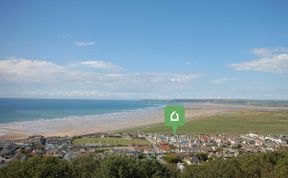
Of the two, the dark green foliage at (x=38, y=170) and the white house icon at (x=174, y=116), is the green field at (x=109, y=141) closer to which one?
the dark green foliage at (x=38, y=170)

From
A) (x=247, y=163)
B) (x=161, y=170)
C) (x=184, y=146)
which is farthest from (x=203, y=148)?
(x=161, y=170)

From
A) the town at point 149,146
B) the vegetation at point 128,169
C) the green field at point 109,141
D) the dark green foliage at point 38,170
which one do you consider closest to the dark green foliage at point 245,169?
the vegetation at point 128,169

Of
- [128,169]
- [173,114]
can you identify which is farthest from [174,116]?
[128,169]

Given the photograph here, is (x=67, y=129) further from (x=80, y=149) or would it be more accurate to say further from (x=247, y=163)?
(x=247, y=163)

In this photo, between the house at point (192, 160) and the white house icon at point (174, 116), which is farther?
the house at point (192, 160)

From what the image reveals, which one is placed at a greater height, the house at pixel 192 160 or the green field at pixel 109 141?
the green field at pixel 109 141

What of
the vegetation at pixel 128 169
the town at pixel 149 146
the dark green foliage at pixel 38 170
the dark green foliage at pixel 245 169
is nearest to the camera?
the dark green foliage at pixel 38 170

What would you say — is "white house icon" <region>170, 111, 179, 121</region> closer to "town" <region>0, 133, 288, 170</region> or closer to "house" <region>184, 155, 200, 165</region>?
"house" <region>184, 155, 200, 165</region>
